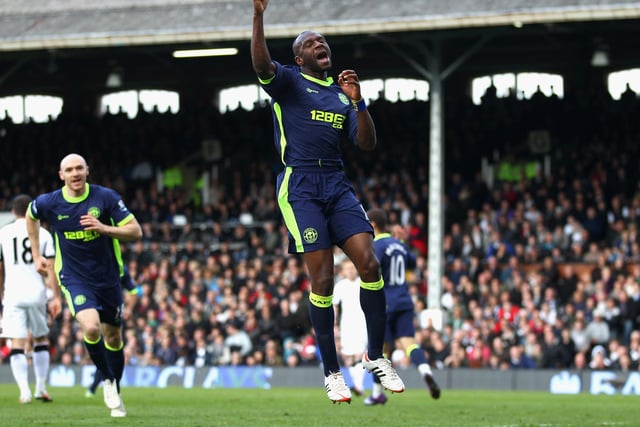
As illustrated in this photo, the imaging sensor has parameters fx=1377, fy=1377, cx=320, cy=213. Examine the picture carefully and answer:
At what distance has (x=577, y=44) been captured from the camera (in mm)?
31469

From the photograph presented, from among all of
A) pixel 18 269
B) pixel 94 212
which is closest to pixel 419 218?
pixel 18 269

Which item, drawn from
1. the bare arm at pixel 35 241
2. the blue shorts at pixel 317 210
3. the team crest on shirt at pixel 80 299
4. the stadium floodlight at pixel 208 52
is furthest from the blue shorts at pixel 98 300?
the stadium floodlight at pixel 208 52

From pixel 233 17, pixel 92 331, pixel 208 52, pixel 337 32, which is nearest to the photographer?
pixel 92 331

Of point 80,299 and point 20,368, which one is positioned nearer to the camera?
point 80,299

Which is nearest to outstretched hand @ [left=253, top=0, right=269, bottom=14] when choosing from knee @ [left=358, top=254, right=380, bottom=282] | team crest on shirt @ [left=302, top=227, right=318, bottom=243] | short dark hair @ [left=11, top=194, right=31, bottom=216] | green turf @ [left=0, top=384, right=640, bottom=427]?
team crest on shirt @ [left=302, top=227, right=318, bottom=243]

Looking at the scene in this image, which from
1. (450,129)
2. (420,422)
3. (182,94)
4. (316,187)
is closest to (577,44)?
(450,129)

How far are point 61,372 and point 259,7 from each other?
17973 millimetres

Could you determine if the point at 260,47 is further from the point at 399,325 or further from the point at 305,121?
the point at 399,325

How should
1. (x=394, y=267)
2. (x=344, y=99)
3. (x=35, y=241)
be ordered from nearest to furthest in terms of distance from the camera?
(x=344, y=99), (x=35, y=241), (x=394, y=267)

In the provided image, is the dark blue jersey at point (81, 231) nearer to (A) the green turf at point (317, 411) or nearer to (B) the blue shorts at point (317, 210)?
(A) the green turf at point (317, 411)

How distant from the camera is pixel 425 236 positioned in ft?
94.6

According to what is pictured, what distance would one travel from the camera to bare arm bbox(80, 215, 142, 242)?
12.4 m

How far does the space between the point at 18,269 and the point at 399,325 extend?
4433 mm

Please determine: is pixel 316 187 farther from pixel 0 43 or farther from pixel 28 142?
pixel 28 142
